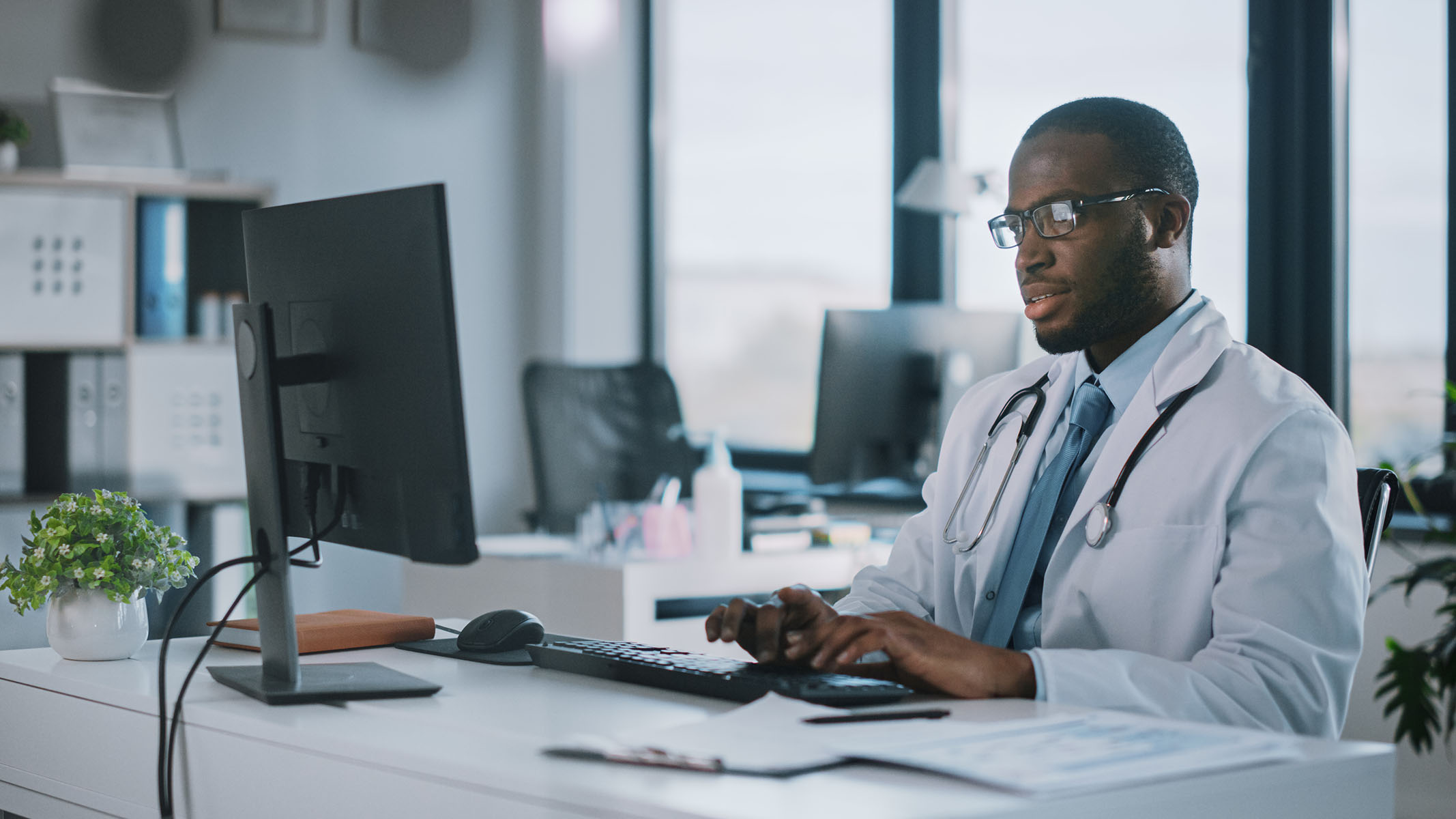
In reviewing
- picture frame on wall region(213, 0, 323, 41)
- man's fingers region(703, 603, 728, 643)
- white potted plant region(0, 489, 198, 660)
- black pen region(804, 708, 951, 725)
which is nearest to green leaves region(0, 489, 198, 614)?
white potted plant region(0, 489, 198, 660)

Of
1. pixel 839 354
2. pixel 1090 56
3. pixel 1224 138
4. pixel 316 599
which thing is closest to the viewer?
pixel 839 354

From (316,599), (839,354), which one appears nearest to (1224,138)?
(839,354)

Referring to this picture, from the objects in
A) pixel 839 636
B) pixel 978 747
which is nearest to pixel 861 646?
pixel 839 636

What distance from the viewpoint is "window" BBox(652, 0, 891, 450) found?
455cm

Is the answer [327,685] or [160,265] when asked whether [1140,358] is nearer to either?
[327,685]

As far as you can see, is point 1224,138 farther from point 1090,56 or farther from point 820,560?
point 820,560

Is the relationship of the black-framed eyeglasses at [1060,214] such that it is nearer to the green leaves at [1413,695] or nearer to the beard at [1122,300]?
the beard at [1122,300]

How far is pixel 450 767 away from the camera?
1.02 metres

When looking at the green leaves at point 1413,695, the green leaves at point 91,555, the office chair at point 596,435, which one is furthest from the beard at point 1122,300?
the office chair at point 596,435

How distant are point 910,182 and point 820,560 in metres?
1.01

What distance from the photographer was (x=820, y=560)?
3.16 m

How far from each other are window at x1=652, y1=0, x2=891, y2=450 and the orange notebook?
275 cm

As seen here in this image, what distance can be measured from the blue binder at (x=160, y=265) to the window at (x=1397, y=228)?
2.91 meters

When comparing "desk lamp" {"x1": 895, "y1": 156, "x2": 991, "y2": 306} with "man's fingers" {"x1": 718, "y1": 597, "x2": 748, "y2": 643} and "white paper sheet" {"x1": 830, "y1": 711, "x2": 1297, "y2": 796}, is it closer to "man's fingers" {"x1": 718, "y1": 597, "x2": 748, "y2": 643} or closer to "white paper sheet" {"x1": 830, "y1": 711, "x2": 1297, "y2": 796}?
"man's fingers" {"x1": 718, "y1": 597, "x2": 748, "y2": 643}
